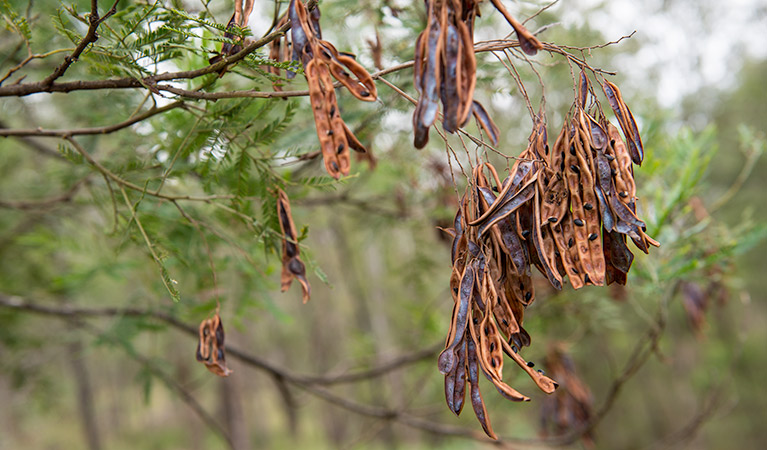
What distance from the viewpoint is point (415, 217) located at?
3502 millimetres

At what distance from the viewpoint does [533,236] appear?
0.90 metres

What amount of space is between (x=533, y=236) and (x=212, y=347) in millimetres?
837

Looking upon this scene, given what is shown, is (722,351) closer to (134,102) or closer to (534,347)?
(534,347)

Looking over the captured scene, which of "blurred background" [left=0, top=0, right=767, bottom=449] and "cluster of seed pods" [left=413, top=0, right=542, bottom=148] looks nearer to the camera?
"cluster of seed pods" [left=413, top=0, right=542, bottom=148]

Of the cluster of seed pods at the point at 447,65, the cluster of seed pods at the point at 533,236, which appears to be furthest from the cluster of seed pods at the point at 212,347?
the cluster of seed pods at the point at 447,65

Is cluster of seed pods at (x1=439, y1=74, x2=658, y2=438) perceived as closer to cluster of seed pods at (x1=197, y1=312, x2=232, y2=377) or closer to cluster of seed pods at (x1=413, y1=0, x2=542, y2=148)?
cluster of seed pods at (x1=413, y1=0, x2=542, y2=148)

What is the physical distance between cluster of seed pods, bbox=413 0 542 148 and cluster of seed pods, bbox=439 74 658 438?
0.68ft

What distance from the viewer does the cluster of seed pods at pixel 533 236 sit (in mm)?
900

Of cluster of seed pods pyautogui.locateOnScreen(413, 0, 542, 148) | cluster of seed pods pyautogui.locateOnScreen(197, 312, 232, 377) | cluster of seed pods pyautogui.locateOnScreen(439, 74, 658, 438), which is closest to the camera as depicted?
cluster of seed pods pyautogui.locateOnScreen(413, 0, 542, 148)

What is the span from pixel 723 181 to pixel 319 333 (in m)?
11.3

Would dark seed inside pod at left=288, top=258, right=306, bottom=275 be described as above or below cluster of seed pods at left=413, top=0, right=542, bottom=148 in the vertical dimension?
below

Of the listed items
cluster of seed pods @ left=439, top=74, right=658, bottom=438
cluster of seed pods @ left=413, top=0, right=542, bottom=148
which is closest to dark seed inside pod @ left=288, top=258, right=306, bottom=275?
cluster of seed pods @ left=439, top=74, right=658, bottom=438

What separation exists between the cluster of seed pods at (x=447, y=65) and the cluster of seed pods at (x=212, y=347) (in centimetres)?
79

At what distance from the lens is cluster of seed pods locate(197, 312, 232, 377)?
1.24 m
